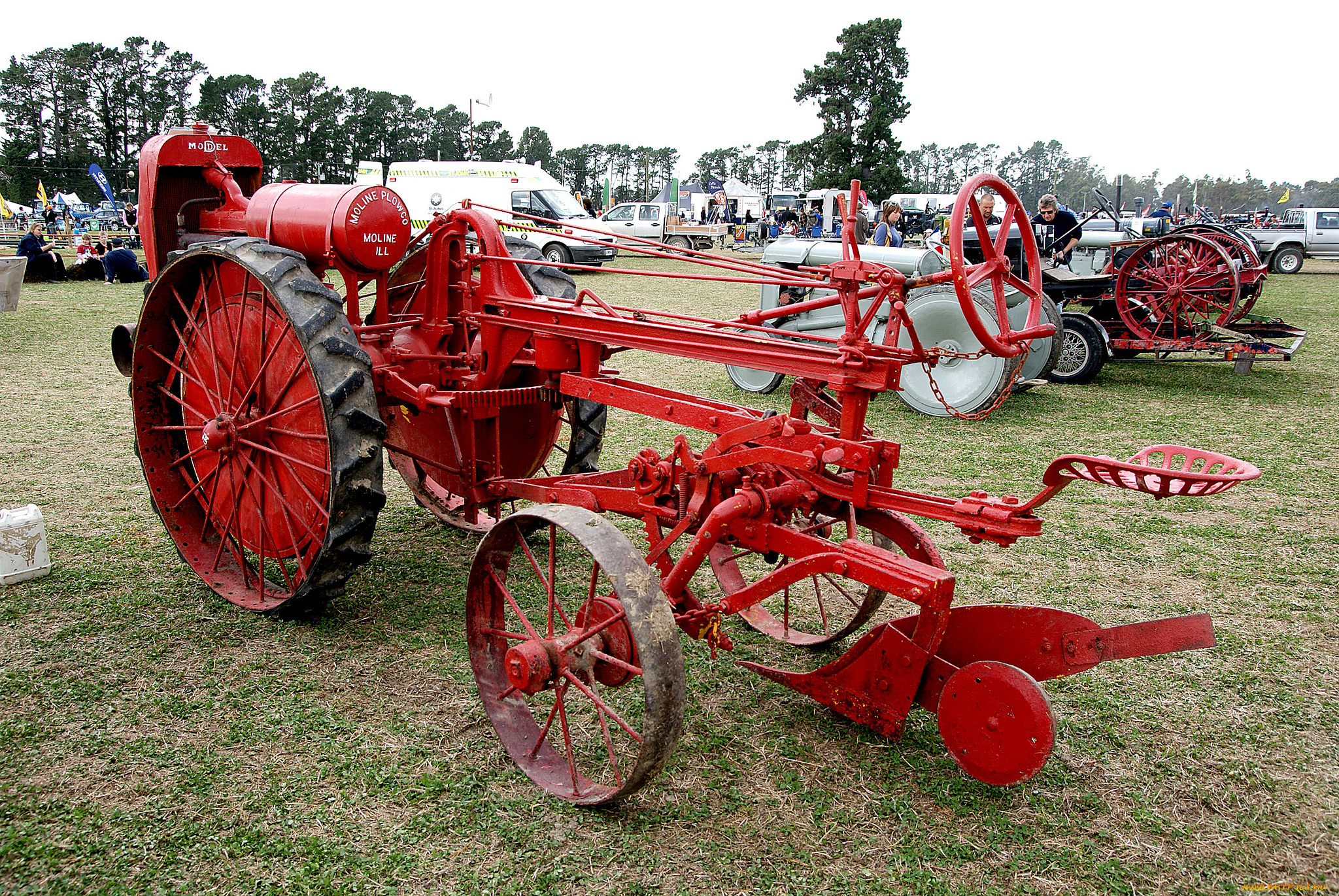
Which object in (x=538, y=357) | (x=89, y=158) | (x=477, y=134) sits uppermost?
(x=477, y=134)

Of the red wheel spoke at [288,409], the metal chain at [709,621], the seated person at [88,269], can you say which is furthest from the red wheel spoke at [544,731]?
the seated person at [88,269]

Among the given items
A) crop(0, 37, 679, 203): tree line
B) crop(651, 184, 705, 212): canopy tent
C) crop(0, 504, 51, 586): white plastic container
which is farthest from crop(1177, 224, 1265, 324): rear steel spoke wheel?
crop(0, 37, 679, 203): tree line

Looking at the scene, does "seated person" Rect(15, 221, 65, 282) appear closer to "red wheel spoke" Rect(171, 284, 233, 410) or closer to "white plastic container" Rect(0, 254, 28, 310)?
"white plastic container" Rect(0, 254, 28, 310)

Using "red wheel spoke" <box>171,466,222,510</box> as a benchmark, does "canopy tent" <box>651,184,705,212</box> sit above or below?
above

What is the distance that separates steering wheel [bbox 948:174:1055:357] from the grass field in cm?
144

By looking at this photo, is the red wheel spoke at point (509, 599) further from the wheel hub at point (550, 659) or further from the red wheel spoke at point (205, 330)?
the red wheel spoke at point (205, 330)

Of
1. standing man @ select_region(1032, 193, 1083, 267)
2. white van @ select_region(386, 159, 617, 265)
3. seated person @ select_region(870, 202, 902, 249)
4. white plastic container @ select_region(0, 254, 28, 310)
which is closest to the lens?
standing man @ select_region(1032, 193, 1083, 267)

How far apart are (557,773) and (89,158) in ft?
199

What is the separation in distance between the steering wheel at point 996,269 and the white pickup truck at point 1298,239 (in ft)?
78.0

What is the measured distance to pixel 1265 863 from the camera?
2.47 metres

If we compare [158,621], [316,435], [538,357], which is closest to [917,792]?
[538,357]

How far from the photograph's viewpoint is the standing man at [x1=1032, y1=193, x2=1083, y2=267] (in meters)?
10.0

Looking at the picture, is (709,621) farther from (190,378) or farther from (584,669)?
(190,378)

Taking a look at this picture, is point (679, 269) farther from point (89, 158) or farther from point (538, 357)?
point (89, 158)
